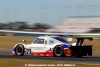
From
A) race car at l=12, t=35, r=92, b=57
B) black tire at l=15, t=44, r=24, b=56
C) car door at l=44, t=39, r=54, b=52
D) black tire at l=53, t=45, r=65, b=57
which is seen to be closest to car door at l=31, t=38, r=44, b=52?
race car at l=12, t=35, r=92, b=57

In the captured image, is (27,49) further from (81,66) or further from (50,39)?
(81,66)

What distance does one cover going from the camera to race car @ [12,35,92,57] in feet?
69.7

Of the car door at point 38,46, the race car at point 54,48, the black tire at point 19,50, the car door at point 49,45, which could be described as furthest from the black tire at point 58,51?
the black tire at point 19,50

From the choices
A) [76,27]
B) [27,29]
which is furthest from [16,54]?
[76,27]

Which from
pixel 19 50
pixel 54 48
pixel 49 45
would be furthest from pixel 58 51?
pixel 19 50

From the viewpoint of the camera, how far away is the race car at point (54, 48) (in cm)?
2125

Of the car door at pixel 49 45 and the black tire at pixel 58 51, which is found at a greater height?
the car door at pixel 49 45

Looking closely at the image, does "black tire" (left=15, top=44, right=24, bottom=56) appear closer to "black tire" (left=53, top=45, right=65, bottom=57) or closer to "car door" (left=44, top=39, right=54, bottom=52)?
"car door" (left=44, top=39, right=54, bottom=52)

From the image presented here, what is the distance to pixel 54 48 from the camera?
21562mm

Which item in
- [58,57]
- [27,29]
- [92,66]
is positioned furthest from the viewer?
[27,29]

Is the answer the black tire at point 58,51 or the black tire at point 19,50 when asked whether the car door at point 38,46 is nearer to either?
the black tire at point 19,50

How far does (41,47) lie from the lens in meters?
22.4

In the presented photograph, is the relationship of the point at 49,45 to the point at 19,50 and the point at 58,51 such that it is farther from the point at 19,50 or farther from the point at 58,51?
the point at 19,50

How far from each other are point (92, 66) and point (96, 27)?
278ft
